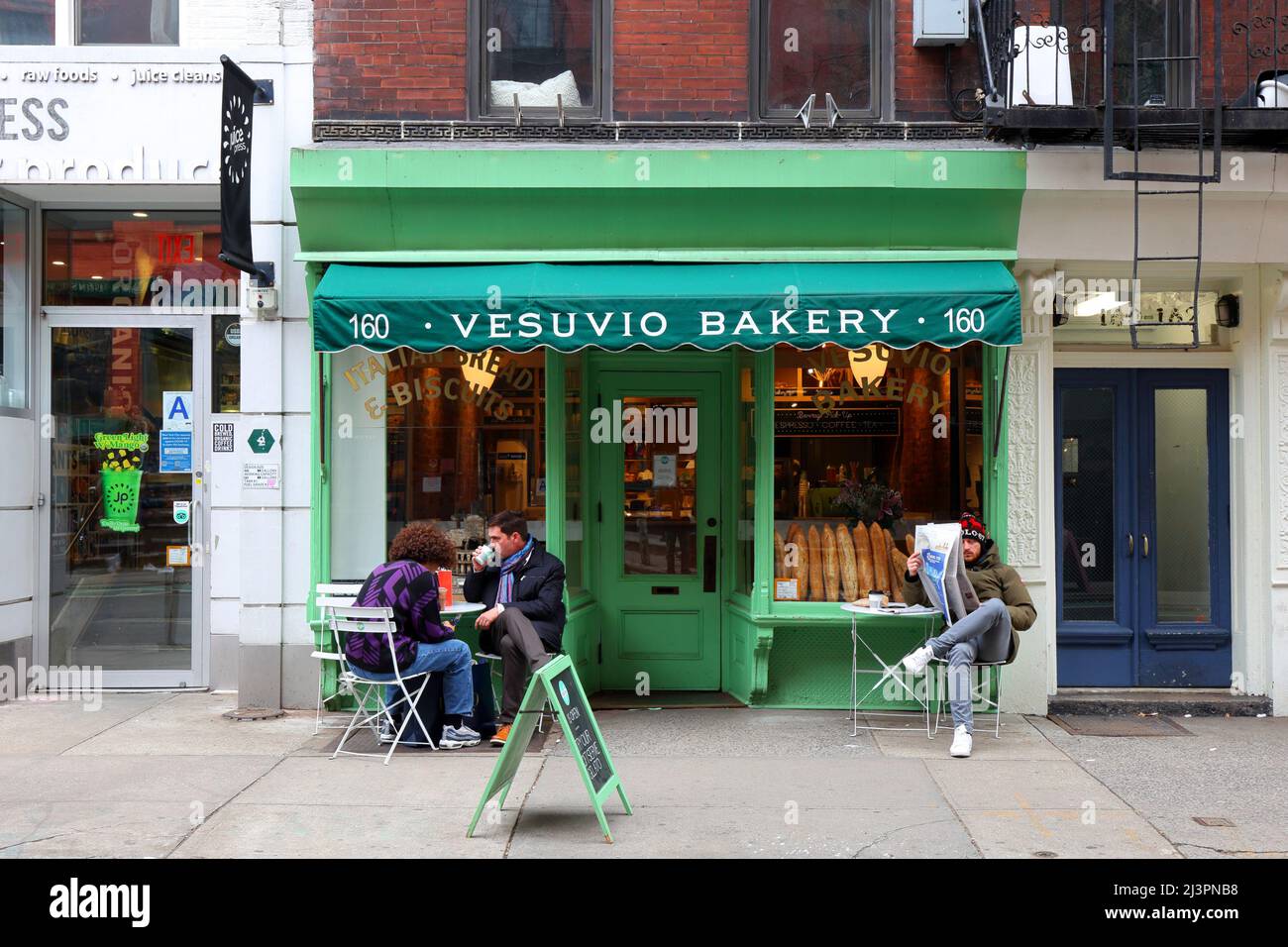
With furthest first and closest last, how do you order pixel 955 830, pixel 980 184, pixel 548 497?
pixel 548 497, pixel 980 184, pixel 955 830

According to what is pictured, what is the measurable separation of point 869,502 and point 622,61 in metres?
3.77

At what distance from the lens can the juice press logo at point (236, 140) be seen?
825 cm

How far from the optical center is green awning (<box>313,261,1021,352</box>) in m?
8.14

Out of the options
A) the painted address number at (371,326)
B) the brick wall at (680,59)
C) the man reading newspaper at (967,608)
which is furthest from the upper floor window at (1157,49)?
the painted address number at (371,326)

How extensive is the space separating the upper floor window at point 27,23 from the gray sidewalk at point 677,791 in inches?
200

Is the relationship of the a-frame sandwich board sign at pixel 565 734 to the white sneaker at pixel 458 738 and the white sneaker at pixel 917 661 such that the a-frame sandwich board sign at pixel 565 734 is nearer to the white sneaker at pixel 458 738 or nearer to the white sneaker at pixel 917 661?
the white sneaker at pixel 458 738

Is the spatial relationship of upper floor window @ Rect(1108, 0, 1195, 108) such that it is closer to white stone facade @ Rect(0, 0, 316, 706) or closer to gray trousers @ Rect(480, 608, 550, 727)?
gray trousers @ Rect(480, 608, 550, 727)

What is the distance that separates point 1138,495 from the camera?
951cm

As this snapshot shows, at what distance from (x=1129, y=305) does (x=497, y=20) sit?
531 cm

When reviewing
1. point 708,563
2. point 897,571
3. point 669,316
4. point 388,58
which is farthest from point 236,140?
point 897,571

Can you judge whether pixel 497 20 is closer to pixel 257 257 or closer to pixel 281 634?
pixel 257 257

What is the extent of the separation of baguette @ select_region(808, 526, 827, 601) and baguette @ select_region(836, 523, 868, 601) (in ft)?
0.46

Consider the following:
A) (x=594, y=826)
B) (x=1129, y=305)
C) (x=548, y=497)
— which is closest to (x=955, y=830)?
(x=594, y=826)

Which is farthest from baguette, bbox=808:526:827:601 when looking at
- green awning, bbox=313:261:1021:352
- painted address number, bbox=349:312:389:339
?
painted address number, bbox=349:312:389:339
